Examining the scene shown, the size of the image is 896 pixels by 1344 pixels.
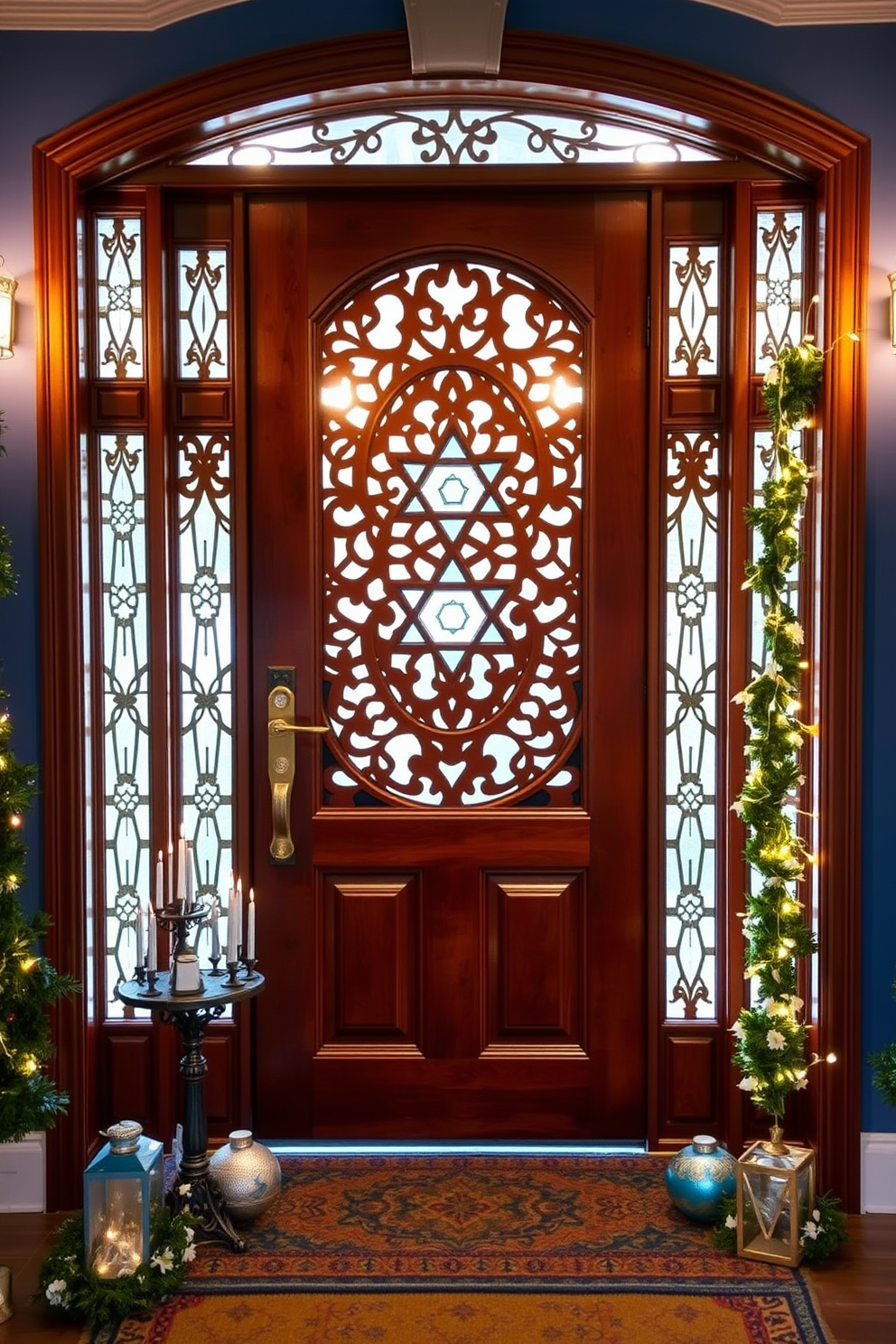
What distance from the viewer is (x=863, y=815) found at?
3096 mm

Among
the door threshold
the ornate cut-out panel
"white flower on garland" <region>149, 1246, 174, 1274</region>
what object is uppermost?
the ornate cut-out panel

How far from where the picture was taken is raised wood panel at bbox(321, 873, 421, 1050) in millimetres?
3332

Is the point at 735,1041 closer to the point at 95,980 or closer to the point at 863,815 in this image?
the point at 863,815

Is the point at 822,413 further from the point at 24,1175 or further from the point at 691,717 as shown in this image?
the point at 24,1175

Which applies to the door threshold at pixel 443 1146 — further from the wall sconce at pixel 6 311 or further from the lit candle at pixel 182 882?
the wall sconce at pixel 6 311

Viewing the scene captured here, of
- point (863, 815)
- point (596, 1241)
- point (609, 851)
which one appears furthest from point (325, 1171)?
point (863, 815)

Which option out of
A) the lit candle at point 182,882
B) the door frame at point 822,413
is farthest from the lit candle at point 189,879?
the door frame at point 822,413

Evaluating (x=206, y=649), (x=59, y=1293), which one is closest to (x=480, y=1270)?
(x=59, y=1293)

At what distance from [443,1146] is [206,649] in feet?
4.85

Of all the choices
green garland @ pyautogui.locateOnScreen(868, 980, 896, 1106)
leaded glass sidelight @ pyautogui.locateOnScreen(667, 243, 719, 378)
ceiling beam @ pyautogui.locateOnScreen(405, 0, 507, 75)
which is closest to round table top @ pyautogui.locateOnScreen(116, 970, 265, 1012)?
green garland @ pyautogui.locateOnScreen(868, 980, 896, 1106)

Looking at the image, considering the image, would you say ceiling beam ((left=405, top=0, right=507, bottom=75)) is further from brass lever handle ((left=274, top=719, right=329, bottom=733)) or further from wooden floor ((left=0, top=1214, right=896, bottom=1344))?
wooden floor ((left=0, top=1214, right=896, bottom=1344))

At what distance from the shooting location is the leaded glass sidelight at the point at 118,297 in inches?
127

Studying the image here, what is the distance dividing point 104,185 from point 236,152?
1.14 feet

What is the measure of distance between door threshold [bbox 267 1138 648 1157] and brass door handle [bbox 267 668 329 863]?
78 cm
